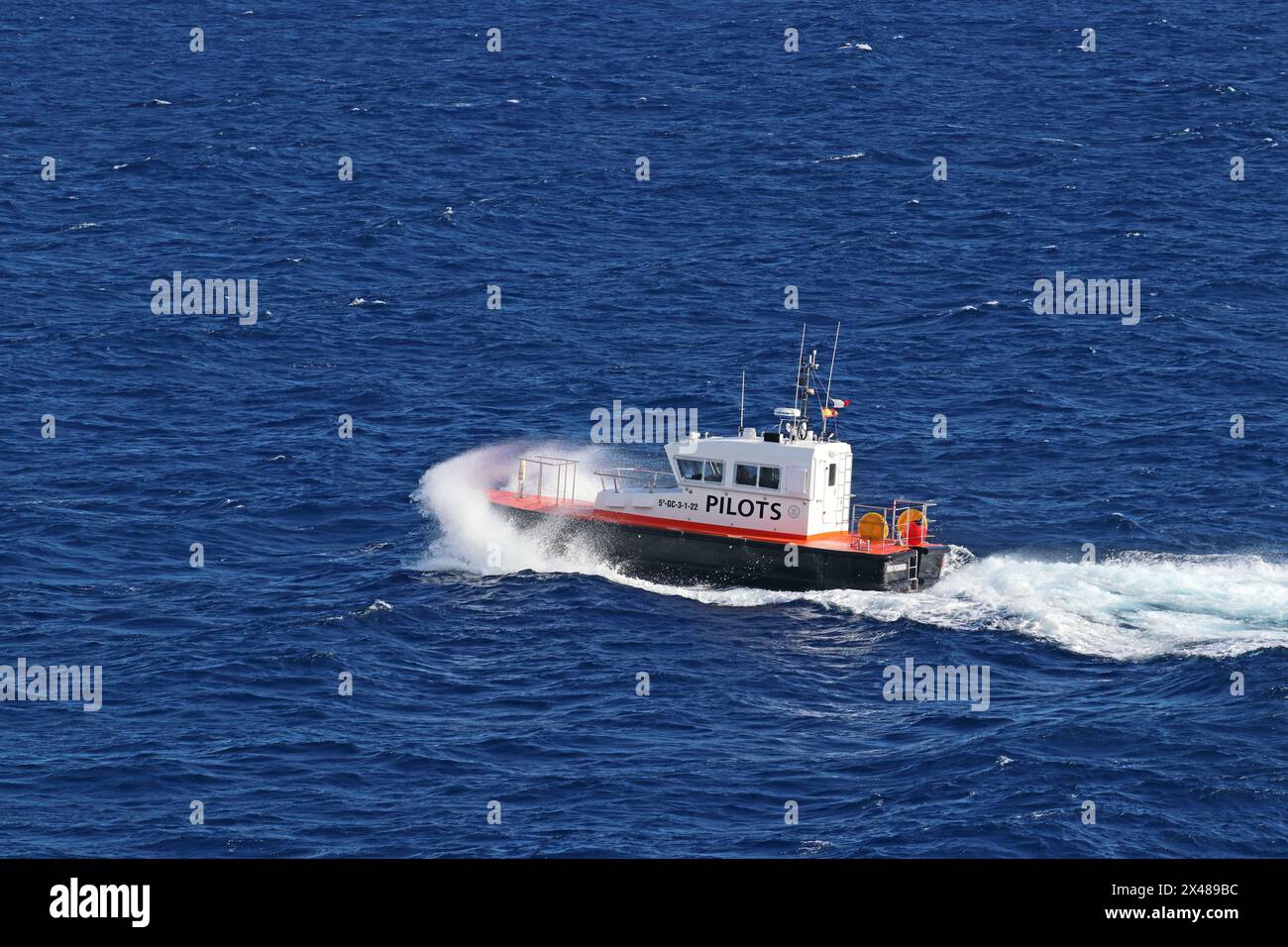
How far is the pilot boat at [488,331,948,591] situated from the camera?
53.3 metres

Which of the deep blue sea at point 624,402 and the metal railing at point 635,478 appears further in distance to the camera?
the metal railing at point 635,478

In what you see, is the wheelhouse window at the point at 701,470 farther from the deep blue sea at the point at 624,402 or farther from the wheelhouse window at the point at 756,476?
the deep blue sea at the point at 624,402

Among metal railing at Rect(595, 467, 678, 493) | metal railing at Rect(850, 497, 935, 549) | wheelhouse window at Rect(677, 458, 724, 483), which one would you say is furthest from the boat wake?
wheelhouse window at Rect(677, 458, 724, 483)

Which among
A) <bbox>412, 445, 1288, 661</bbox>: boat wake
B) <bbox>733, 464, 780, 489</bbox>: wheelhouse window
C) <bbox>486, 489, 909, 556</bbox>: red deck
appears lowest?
<bbox>412, 445, 1288, 661</bbox>: boat wake

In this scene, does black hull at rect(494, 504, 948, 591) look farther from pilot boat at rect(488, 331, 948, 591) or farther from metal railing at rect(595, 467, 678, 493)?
metal railing at rect(595, 467, 678, 493)

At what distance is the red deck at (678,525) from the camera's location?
5381 cm

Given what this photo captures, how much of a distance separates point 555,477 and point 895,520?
1259 cm

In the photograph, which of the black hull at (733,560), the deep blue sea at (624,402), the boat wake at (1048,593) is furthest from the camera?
the black hull at (733,560)

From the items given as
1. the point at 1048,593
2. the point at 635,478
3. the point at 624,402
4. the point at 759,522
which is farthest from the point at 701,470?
the point at 624,402

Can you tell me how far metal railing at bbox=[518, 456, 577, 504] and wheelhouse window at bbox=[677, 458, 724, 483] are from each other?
188 inches

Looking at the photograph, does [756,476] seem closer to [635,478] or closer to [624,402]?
[635,478]

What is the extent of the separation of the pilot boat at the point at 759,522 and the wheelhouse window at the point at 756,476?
0.03m

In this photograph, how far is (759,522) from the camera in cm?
5538

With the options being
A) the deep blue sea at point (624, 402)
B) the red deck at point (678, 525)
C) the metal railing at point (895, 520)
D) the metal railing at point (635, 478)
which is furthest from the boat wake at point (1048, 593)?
the metal railing at point (635, 478)
